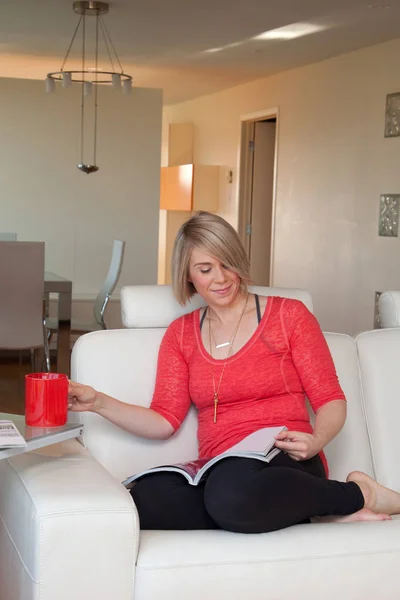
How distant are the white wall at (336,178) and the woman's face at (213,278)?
4.49 m

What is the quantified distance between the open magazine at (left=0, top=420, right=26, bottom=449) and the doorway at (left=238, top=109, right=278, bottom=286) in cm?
770

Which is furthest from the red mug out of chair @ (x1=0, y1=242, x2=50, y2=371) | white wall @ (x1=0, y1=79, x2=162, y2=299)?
white wall @ (x1=0, y1=79, x2=162, y2=299)

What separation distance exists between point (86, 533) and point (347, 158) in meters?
6.00

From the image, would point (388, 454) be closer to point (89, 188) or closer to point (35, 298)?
point (35, 298)

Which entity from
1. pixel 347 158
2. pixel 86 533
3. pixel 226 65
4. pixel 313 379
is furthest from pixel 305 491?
pixel 226 65

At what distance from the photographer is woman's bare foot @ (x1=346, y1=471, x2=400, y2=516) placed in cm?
203

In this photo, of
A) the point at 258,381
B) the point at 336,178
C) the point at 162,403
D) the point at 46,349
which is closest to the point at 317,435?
the point at 258,381

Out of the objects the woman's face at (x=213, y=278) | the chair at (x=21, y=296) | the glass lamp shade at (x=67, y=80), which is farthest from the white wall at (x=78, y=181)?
the woman's face at (x=213, y=278)

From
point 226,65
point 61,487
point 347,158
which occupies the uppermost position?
point 226,65

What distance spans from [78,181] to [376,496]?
265 inches

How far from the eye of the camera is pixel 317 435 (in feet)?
6.60

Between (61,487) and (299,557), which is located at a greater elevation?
(61,487)

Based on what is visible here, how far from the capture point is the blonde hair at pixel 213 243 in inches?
85.5

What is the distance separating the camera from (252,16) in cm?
614
